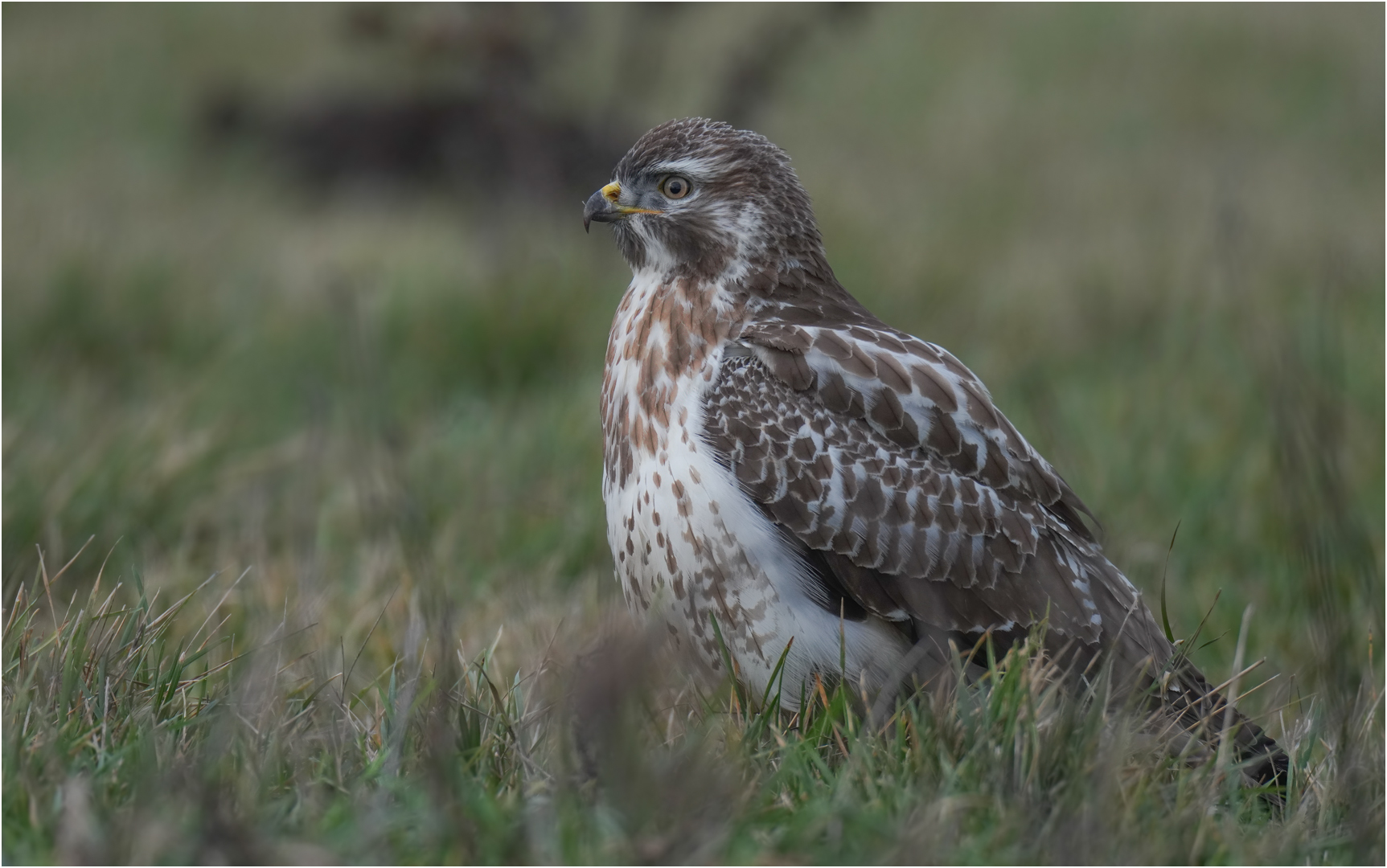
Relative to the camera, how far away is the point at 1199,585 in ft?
19.1

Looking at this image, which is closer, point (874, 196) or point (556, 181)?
point (556, 181)

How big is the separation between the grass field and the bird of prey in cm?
23

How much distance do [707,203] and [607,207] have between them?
301 millimetres

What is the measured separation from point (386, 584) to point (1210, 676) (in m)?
3.01

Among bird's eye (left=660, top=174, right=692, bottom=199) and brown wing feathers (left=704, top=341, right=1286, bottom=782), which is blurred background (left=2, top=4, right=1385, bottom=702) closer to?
brown wing feathers (left=704, top=341, right=1286, bottom=782)

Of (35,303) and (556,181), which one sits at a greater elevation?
(556,181)

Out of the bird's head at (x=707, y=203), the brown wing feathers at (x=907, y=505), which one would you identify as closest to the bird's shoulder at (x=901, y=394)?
the brown wing feathers at (x=907, y=505)

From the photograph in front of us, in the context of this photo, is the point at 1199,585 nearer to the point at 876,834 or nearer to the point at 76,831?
the point at 876,834

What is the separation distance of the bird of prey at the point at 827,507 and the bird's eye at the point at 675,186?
174mm

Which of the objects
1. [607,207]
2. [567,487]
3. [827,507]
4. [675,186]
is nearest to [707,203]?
[675,186]

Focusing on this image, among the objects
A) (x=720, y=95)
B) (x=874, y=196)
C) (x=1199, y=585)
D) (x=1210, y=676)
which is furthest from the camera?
(x=874, y=196)

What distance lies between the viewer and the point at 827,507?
3.42 m

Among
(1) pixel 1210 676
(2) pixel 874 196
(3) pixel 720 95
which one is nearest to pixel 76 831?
(1) pixel 1210 676

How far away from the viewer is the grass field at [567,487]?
2.58 m
